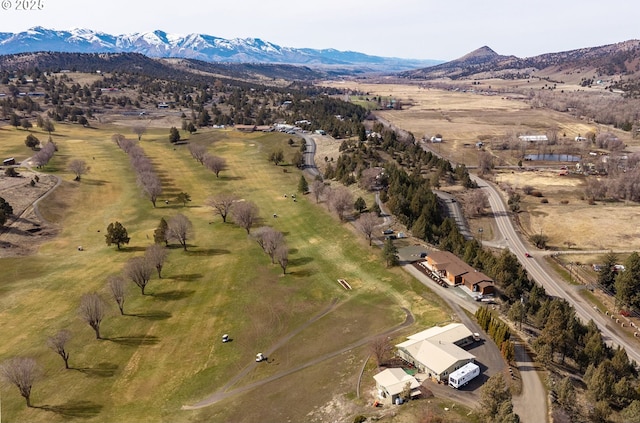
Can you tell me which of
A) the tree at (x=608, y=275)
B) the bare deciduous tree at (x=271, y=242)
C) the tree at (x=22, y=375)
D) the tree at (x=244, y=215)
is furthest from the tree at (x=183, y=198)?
the tree at (x=608, y=275)

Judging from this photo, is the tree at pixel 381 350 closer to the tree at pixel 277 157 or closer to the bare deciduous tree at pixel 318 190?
the bare deciduous tree at pixel 318 190

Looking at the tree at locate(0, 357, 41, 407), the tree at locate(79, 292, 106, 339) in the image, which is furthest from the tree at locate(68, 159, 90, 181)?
the tree at locate(0, 357, 41, 407)

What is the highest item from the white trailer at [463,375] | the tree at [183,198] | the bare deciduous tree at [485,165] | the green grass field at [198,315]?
the bare deciduous tree at [485,165]

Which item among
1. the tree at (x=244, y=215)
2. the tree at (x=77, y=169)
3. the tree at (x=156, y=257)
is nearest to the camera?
the tree at (x=156, y=257)

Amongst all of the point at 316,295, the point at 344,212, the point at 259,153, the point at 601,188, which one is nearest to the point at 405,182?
the point at 344,212

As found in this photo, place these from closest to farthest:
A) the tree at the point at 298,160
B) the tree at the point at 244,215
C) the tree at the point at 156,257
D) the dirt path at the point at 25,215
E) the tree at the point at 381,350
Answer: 1. the tree at the point at 381,350
2. the tree at the point at 156,257
3. the dirt path at the point at 25,215
4. the tree at the point at 244,215
5. the tree at the point at 298,160

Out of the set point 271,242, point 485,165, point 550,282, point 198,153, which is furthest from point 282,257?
point 485,165
